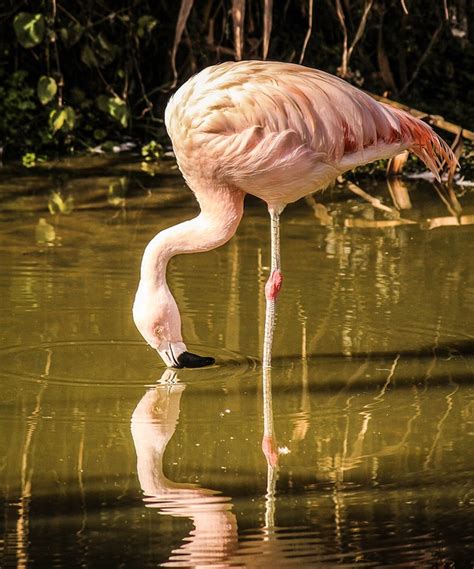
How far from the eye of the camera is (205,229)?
17.5ft

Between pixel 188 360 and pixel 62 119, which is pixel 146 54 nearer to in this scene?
pixel 62 119

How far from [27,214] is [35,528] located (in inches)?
173


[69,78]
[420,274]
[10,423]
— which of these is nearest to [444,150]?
[420,274]

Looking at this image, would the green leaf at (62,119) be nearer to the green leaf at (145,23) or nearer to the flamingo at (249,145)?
the green leaf at (145,23)

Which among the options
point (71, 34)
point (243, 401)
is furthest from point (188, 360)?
point (71, 34)

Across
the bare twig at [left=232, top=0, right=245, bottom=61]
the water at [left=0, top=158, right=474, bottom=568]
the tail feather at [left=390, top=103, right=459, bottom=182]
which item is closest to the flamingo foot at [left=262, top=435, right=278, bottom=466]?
the water at [left=0, top=158, right=474, bottom=568]

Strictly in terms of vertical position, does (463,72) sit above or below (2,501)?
above

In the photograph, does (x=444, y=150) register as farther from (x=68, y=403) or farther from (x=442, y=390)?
(x=68, y=403)

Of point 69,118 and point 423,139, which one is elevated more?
point 69,118

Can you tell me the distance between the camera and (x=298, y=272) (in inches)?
259

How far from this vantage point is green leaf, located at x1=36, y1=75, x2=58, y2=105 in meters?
9.77

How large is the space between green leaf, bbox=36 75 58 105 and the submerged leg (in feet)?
15.4

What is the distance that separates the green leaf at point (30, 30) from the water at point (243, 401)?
88.5 inches

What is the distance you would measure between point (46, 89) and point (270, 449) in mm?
6005
